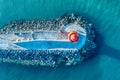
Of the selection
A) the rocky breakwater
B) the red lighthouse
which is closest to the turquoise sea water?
the rocky breakwater

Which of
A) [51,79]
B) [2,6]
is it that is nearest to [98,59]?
[51,79]

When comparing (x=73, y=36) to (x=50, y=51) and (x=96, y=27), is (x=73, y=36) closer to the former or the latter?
(x=96, y=27)

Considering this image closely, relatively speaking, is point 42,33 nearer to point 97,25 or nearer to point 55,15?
point 55,15

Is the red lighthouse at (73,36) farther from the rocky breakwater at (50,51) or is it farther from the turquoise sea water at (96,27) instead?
the turquoise sea water at (96,27)

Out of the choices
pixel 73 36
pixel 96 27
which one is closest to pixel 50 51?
pixel 73 36

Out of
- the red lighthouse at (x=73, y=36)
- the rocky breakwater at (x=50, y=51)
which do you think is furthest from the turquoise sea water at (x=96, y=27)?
the red lighthouse at (x=73, y=36)

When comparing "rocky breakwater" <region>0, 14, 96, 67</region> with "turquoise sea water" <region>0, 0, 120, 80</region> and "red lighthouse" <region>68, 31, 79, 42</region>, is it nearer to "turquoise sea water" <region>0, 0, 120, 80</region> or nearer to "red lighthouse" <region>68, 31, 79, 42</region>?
"turquoise sea water" <region>0, 0, 120, 80</region>
